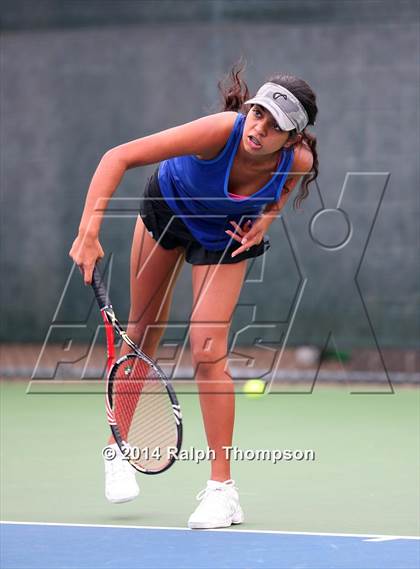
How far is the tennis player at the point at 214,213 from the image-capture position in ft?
11.6

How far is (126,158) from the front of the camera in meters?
3.39

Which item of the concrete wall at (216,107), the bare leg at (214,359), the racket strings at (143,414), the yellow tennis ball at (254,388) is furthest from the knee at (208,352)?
the concrete wall at (216,107)

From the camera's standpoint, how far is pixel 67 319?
693cm

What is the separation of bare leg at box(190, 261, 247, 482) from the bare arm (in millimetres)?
439

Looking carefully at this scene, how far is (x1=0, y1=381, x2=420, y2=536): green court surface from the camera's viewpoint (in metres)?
3.84

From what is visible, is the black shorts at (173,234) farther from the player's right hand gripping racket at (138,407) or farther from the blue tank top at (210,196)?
the player's right hand gripping racket at (138,407)

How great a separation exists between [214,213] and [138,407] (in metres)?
0.69

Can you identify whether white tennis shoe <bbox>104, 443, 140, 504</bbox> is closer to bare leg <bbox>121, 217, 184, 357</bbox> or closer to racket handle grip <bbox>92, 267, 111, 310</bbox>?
bare leg <bbox>121, 217, 184, 357</bbox>

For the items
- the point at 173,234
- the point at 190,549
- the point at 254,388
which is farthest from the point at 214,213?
the point at 254,388

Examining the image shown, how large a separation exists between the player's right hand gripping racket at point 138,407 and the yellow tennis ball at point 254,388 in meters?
2.61

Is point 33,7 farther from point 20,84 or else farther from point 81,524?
point 81,524

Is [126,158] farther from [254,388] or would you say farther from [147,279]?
[254,388]

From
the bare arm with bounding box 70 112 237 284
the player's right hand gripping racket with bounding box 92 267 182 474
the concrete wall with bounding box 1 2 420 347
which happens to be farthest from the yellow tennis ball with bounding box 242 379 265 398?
the bare arm with bounding box 70 112 237 284

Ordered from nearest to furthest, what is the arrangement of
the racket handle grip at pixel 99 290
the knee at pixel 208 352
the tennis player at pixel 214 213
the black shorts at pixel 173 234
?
the racket handle grip at pixel 99 290, the tennis player at pixel 214 213, the knee at pixel 208 352, the black shorts at pixel 173 234
